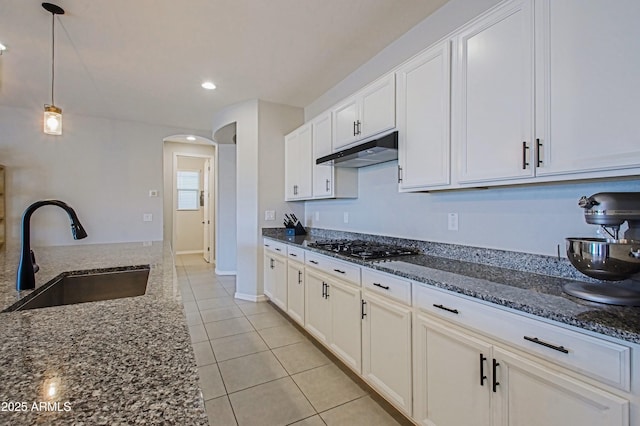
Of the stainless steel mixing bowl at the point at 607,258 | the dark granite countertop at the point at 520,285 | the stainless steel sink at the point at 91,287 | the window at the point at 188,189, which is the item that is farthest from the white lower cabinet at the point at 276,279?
the window at the point at 188,189

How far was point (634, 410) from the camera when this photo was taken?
2.91ft

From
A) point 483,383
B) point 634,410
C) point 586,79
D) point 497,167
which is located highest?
point 586,79


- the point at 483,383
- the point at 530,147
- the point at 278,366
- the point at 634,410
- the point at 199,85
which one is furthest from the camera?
the point at 199,85

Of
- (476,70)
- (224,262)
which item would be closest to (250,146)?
(224,262)

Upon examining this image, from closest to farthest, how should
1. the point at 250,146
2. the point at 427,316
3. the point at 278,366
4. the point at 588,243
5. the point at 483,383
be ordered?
the point at 588,243 → the point at 483,383 → the point at 427,316 → the point at 278,366 → the point at 250,146

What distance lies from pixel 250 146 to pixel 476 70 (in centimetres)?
295

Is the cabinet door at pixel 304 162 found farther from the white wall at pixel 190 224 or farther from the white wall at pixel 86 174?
the white wall at pixel 190 224

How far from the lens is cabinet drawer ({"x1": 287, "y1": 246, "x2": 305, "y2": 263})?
2.89 m

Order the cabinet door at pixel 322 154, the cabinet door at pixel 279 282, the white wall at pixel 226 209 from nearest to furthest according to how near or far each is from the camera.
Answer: the cabinet door at pixel 322 154 → the cabinet door at pixel 279 282 → the white wall at pixel 226 209

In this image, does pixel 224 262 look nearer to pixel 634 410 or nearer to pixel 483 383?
pixel 483 383

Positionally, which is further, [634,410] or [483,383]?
[483,383]

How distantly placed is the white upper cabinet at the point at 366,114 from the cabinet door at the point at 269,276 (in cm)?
167

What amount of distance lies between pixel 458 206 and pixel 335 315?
4.01 feet

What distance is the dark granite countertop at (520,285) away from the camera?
96 centimetres
